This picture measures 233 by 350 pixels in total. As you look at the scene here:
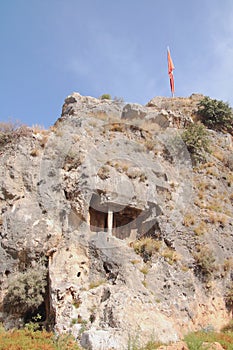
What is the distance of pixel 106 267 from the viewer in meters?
11.7

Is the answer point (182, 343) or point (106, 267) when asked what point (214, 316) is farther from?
point (106, 267)

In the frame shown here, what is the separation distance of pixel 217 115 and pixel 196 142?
18.8 ft

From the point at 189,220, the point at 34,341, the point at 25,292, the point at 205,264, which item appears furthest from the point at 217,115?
the point at 34,341

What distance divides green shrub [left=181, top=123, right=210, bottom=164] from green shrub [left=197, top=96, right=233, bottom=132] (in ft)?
12.0

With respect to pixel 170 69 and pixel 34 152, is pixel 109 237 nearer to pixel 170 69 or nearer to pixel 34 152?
pixel 34 152

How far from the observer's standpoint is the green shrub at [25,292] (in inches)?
417

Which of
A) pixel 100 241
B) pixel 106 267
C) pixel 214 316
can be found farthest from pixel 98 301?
pixel 214 316

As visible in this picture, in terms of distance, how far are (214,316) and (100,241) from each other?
5.24m

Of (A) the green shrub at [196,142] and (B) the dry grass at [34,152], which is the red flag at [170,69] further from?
(B) the dry grass at [34,152]

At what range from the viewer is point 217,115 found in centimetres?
2397

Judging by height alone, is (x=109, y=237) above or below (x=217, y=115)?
below

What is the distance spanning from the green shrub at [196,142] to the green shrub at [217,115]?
3.66 m

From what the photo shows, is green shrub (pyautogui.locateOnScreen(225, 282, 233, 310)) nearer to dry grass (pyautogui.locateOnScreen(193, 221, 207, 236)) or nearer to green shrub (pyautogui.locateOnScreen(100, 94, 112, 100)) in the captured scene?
dry grass (pyautogui.locateOnScreen(193, 221, 207, 236))

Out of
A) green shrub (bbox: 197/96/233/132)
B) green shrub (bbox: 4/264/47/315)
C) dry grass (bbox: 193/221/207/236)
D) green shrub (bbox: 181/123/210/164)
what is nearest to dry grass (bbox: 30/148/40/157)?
green shrub (bbox: 4/264/47/315)
